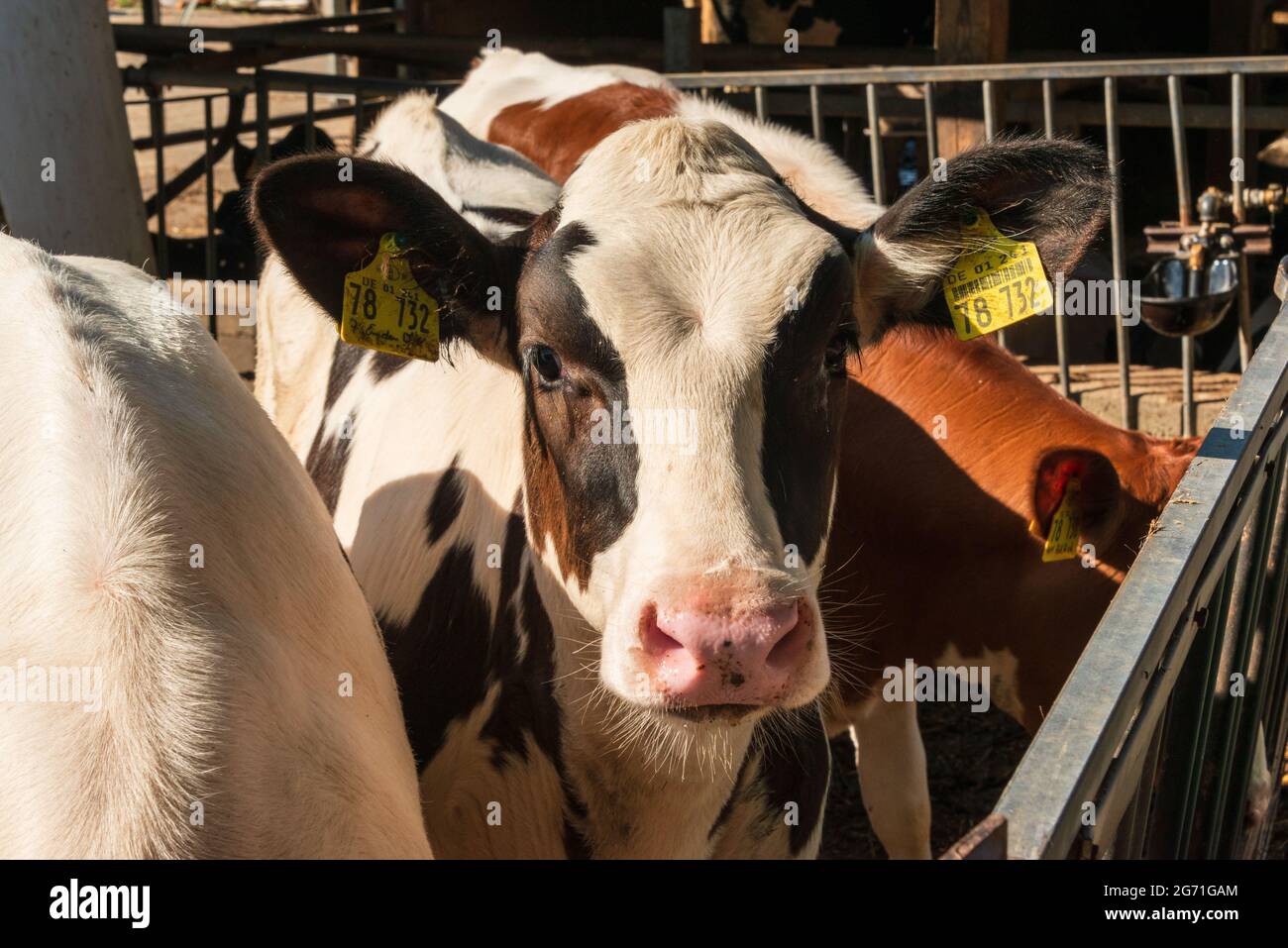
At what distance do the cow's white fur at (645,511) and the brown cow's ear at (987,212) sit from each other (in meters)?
0.23

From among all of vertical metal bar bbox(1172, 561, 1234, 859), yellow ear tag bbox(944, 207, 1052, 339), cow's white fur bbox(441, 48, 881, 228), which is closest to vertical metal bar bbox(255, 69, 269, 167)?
cow's white fur bbox(441, 48, 881, 228)

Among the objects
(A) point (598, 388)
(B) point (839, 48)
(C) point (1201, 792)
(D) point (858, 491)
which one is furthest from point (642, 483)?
(B) point (839, 48)

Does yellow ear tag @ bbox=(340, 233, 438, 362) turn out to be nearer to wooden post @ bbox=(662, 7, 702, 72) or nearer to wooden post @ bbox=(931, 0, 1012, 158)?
wooden post @ bbox=(931, 0, 1012, 158)

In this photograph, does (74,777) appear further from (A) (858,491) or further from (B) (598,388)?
(A) (858,491)

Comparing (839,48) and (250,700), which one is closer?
(250,700)

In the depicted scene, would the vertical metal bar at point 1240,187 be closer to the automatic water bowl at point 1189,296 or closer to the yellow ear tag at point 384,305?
the automatic water bowl at point 1189,296

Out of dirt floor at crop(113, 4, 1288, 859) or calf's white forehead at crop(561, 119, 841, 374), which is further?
dirt floor at crop(113, 4, 1288, 859)

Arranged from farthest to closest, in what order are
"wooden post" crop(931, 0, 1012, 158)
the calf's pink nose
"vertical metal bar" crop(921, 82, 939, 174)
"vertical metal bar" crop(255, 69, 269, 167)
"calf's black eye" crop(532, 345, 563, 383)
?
"vertical metal bar" crop(255, 69, 269, 167) → "wooden post" crop(931, 0, 1012, 158) → "vertical metal bar" crop(921, 82, 939, 174) → "calf's black eye" crop(532, 345, 563, 383) → the calf's pink nose

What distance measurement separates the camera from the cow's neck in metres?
2.48

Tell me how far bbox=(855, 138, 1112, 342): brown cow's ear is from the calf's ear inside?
689 millimetres

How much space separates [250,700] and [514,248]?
115cm

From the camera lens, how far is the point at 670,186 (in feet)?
8.13

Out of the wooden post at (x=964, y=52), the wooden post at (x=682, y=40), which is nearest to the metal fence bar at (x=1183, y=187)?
the wooden post at (x=964, y=52)

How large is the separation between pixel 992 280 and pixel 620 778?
116 centimetres
